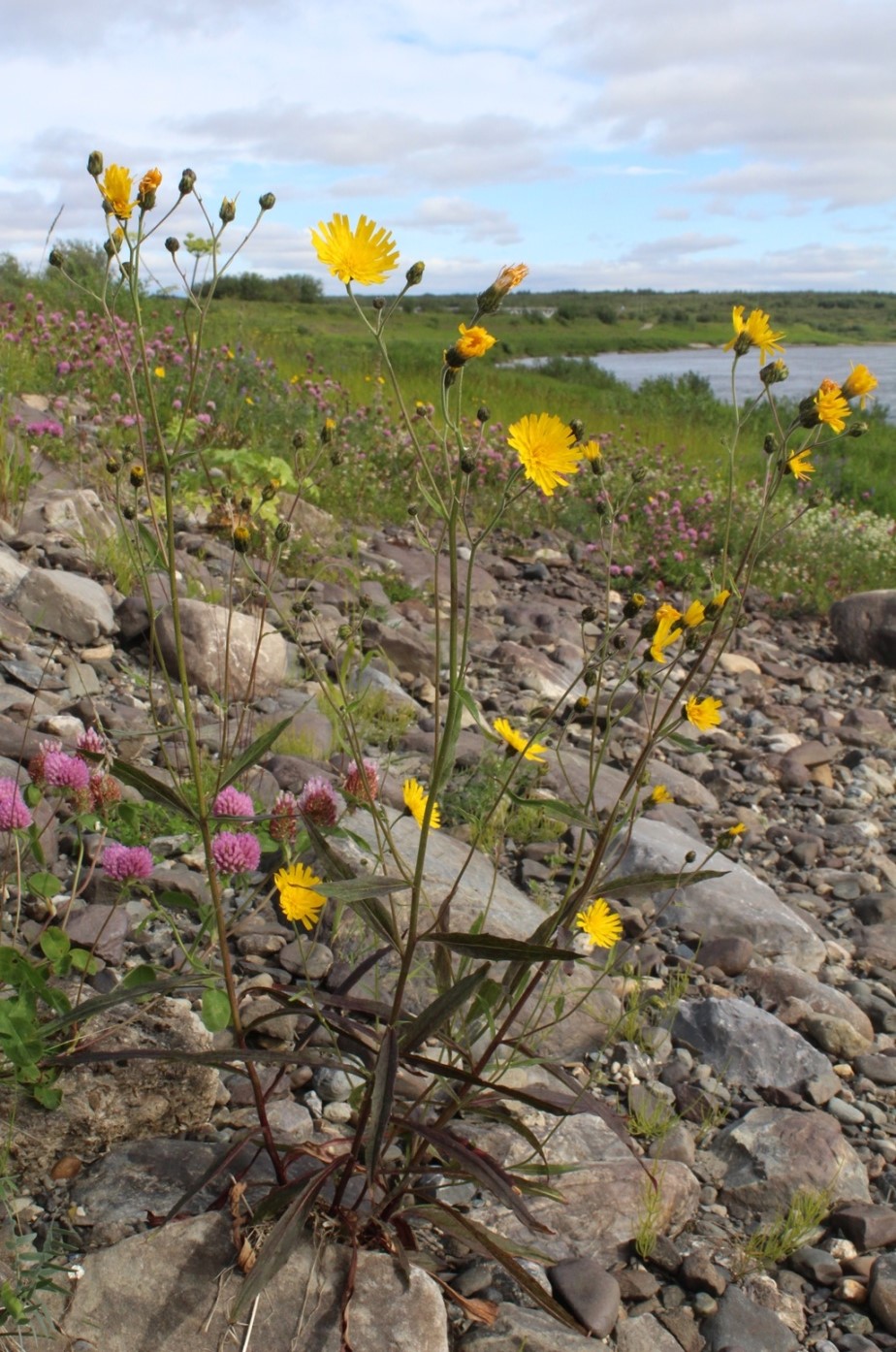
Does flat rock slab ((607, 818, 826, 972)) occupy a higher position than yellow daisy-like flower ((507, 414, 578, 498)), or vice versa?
yellow daisy-like flower ((507, 414, 578, 498))

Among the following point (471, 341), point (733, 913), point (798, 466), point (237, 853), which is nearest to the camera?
point (471, 341)

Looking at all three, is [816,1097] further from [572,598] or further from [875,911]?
[572,598]

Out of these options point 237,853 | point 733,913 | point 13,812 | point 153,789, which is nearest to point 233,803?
point 237,853

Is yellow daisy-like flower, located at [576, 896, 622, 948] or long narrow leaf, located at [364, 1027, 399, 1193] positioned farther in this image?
yellow daisy-like flower, located at [576, 896, 622, 948]

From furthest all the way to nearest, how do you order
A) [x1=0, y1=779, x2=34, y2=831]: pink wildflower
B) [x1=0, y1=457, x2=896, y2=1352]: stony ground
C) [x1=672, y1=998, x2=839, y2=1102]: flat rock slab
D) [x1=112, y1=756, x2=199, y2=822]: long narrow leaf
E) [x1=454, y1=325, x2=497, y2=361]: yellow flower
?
[x1=672, y1=998, x2=839, y2=1102]: flat rock slab → [x1=0, y1=779, x2=34, y2=831]: pink wildflower → [x1=0, y1=457, x2=896, y2=1352]: stony ground → [x1=112, y1=756, x2=199, y2=822]: long narrow leaf → [x1=454, y1=325, x2=497, y2=361]: yellow flower

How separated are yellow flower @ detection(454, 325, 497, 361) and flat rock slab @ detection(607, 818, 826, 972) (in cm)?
180

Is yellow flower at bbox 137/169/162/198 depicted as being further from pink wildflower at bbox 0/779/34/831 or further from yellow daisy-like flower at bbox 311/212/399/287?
pink wildflower at bbox 0/779/34/831

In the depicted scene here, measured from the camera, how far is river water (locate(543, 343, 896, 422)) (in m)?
18.3

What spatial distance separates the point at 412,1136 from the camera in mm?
1605

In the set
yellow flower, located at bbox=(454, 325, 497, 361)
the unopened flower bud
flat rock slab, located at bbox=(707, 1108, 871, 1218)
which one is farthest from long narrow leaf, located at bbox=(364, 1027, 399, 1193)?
the unopened flower bud

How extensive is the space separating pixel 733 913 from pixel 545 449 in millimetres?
1877

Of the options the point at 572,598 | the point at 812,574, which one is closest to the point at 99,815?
the point at 572,598

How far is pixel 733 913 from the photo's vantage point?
113 inches

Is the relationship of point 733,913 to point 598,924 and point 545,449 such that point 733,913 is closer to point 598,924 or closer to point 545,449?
point 598,924
